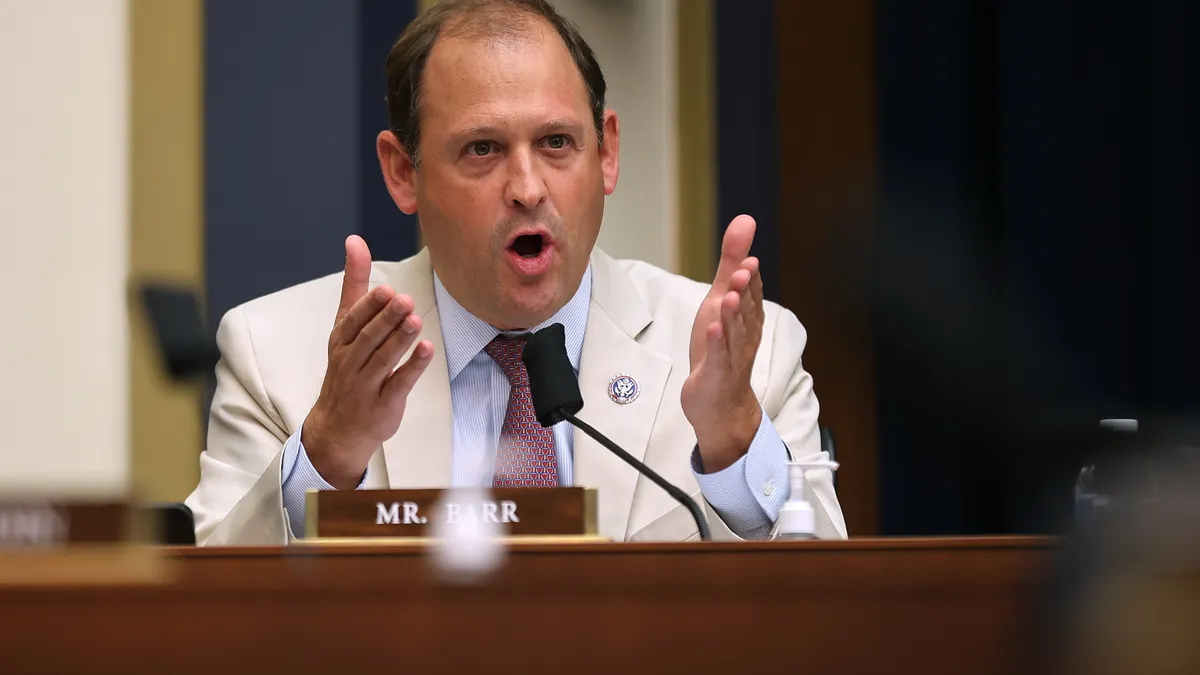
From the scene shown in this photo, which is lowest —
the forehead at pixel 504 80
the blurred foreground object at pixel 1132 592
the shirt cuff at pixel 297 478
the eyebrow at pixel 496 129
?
the blurred foreground object at pixel 1132 592

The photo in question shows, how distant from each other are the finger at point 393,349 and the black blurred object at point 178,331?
0.93 ft

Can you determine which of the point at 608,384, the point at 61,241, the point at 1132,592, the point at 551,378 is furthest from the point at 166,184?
the point at 1132,592

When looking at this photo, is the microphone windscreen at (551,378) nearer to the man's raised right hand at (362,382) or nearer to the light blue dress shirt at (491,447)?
the man's raised right hand at (362,382)

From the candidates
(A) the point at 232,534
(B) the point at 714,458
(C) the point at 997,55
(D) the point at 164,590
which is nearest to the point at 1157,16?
(C) the point at 997,55

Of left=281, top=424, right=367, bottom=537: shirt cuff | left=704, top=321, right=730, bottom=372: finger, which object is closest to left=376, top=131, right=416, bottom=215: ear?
left=281, top=424, right=367, bottom=537: shirt cuff

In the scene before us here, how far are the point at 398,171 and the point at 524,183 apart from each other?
1.06 ft

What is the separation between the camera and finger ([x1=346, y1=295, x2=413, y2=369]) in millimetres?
1396

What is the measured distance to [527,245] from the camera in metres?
1.85

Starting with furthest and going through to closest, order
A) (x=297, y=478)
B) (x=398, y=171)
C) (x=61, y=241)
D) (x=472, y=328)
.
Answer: (x=61, y=241) → (x=398, y=171) → (x=472, y=328) → (x=297, y=478)

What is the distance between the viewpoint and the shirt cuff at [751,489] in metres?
1.47

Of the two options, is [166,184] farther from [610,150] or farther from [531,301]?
[531,301]

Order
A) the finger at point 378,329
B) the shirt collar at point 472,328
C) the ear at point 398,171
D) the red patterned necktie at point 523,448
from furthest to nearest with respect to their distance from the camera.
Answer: the ear at point 398,171
the shirt collar at point 472,328
the red patterned necktie at point 523,448
the finger at point 378,329

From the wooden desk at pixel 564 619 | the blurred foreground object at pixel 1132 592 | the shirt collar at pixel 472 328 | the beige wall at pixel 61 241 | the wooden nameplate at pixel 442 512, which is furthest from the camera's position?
the beige wall at pixel 61 241

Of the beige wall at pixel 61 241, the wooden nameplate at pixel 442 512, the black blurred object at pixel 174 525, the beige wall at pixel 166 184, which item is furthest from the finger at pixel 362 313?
the beige wall at pixel 166 184
